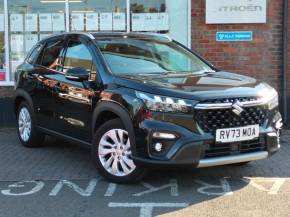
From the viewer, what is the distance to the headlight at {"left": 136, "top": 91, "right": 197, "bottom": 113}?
5402mm

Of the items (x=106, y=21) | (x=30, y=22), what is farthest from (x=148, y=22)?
(x=30, y=22)

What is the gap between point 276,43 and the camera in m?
9.89

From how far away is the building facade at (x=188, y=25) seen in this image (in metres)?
9.80

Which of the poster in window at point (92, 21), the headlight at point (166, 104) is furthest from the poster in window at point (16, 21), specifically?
the headlight at point (166, 104)

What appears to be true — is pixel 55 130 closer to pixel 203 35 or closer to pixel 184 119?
pixel 184 119

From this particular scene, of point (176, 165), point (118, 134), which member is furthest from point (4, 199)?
point (176, 165)

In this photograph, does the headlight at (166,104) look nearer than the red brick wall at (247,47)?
Yes

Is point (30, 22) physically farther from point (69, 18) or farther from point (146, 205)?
point (146, 205)

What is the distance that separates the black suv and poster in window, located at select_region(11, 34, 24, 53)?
3.05m

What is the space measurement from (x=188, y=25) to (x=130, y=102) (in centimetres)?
460

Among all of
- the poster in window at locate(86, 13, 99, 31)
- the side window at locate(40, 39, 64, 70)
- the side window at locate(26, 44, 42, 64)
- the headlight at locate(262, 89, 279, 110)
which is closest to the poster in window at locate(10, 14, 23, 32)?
the poster in window at locate(86, 13, 99, 31)

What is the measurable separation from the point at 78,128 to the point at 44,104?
104cm

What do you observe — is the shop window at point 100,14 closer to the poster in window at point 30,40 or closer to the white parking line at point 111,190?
the poster in window at point 30,40

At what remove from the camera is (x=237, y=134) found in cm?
562
